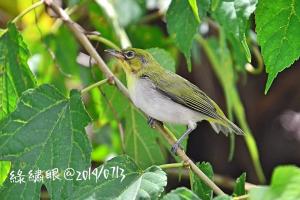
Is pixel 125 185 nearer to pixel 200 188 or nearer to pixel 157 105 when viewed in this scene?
pixel 200 188

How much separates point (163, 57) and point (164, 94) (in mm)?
110

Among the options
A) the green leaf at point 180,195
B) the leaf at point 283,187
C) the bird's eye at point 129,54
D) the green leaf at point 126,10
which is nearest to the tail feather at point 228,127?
the bird's eye at point 129,54

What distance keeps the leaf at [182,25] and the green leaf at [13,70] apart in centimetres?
35

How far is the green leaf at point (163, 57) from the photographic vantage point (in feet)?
5.94

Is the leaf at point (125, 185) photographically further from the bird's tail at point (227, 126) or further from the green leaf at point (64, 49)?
the green leaf at point (64, 49)

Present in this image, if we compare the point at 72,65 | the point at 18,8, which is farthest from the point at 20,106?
the point at 18,8

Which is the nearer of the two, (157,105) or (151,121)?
(151,121)

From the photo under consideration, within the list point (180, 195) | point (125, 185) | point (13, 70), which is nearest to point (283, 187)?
point (180, 195)

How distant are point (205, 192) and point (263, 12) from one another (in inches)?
14.4

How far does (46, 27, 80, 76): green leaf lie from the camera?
2.38 meters

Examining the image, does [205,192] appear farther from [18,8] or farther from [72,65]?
[18,8]

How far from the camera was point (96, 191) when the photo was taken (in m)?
1.15

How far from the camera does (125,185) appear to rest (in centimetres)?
118

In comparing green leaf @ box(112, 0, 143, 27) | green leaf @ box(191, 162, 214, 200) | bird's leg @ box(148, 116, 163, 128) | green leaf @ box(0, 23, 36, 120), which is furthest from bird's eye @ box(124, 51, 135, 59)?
green leaf @ box(191, 162, 214, 200)
